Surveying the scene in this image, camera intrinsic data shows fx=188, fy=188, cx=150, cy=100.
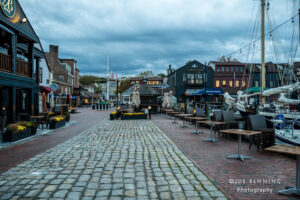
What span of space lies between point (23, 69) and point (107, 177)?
1163 cm

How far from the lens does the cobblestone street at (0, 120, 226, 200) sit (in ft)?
11.1

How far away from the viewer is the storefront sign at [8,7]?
10.1 metres

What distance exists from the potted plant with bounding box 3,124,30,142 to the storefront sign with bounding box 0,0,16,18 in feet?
21.9

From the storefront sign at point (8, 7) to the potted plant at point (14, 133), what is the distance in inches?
262

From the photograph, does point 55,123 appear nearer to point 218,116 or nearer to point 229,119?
point 218,116

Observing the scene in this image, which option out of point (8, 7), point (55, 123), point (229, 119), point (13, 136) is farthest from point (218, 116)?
point (8, 7)

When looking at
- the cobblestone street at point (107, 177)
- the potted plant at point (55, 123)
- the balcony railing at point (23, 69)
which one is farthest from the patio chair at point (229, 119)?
the balcony railing at point (23, 69)

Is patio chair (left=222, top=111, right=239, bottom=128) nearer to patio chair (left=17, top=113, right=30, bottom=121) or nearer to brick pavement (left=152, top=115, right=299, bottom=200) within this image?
brick pavement (left=152, top=115, right=299, bottom=200)

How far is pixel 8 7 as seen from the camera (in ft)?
34.6

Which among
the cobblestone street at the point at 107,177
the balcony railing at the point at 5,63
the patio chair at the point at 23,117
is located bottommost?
the cobblestone street at the point at 107,177

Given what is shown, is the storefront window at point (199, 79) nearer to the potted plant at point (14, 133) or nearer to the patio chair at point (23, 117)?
the patio chair at point (23, 117)

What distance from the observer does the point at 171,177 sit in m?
4.15

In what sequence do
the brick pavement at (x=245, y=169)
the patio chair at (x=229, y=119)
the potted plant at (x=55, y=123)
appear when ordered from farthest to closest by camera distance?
the potted plant at (x=55, y=123), the patio chair at (x=229, y=119), the brick pavement at (x=245, y=169)

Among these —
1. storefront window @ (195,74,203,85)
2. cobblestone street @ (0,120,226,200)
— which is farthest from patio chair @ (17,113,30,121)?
storefront window @ (195,74,203,85)
